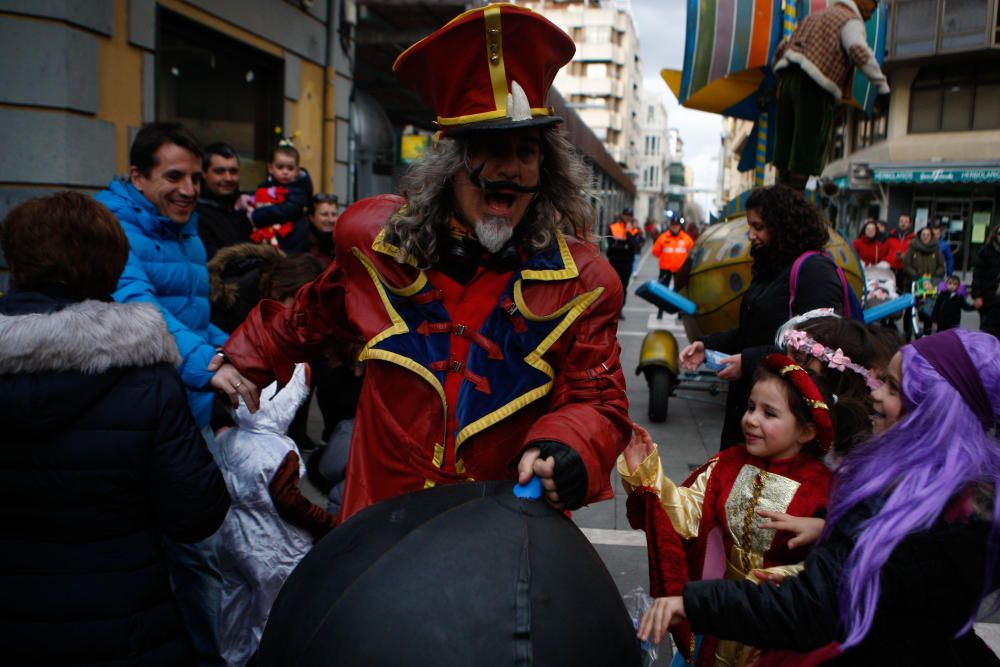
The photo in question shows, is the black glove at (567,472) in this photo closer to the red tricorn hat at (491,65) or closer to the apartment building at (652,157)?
the red tricorn hat at (491,65)

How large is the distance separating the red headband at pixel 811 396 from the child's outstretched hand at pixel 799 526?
12.5 inches

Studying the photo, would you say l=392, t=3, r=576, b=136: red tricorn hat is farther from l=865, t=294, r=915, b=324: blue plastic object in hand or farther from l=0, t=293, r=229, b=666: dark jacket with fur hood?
l=865, t=294, r=915, b=324: blue plastic object in hand

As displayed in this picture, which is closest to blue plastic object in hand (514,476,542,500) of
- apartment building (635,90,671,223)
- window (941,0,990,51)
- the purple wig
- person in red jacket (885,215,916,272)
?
the purple wig

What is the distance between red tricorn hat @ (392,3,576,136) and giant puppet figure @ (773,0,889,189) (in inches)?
180

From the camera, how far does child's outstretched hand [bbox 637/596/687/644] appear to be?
5.95 feet

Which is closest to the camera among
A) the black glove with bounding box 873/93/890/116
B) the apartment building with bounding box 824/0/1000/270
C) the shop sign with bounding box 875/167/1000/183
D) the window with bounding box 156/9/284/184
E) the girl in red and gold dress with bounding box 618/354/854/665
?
the girl in red and gold dress with bounding box 618/354/854/665

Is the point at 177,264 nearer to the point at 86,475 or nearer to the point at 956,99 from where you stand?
the point at 86,475

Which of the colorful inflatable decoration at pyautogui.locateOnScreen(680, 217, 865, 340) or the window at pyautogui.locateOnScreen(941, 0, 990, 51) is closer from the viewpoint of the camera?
the colorful inflatable decoration at pyautogui.locateOnScreen(680, 217, 865, 340)

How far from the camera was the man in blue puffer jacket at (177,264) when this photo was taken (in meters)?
2.93

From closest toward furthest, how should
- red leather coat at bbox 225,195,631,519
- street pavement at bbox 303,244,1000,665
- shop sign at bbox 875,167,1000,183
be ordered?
1. red leather coat at bbox 225,195,631,519
2. street pavement at bbox 303,244,1000,665
3. shop sign at bbox 875,167,1000,183

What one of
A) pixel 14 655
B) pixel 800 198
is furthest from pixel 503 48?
pixel 800 198

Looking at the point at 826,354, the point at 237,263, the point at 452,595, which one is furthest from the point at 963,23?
the point at 452,595

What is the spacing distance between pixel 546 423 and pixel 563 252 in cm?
56

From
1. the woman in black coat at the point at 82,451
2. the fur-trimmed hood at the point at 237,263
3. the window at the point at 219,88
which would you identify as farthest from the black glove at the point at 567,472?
the window at the point at 219,88
